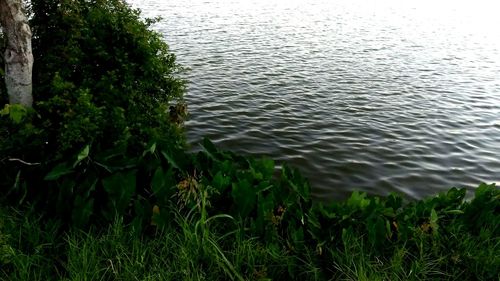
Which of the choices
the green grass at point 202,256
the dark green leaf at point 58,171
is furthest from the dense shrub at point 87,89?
the green grass at point 202,256

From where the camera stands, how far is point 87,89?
437 cm

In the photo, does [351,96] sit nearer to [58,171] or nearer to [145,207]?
[145,207]

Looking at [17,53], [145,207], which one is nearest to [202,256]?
[145,207]

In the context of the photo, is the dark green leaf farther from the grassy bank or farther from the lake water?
the lake water

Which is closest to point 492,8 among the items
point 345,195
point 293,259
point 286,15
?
point 286,15

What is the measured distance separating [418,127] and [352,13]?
770 inches

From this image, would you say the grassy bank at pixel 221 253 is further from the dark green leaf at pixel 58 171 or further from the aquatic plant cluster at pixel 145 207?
the dark green leaf at pixel 58 171

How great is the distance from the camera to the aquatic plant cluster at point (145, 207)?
3803mm

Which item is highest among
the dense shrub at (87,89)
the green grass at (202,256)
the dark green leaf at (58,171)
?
the dense shrub at (87,89)

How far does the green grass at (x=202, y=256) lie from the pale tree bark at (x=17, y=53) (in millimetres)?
1429

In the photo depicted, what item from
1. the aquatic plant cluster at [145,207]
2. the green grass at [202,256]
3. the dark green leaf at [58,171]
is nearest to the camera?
the green grass at [202,256]

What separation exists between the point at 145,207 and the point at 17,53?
2.40 metres

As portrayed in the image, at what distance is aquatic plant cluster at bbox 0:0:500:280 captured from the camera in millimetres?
3803

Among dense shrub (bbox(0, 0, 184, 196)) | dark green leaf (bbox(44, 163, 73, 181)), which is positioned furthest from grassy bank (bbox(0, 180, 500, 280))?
dense shrub (bbox(0, 0, 184, 196))
